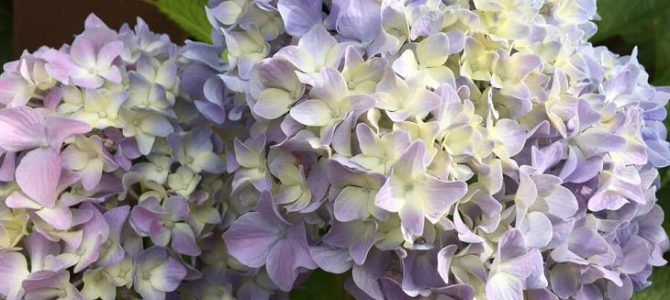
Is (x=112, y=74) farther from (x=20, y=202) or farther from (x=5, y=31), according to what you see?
(x=5, y=31)

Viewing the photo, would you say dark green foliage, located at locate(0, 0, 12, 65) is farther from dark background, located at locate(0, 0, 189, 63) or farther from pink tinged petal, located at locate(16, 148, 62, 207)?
pink tinged petal, located at locate(16, 148, 62, 207)

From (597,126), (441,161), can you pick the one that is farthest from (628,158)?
(441,161)

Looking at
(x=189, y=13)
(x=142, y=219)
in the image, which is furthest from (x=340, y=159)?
(x=189, y=13)

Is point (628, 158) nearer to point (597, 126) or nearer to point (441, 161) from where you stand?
point (597, 126)

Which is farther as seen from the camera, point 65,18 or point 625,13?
point 65,18

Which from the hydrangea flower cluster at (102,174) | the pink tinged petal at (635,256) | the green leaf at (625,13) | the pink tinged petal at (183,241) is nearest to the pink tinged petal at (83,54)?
the hydrangea flower cluster at (102,174)

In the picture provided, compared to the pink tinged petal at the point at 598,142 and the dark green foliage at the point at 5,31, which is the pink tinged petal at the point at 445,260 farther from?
the dark green foliage at the point at 5,31

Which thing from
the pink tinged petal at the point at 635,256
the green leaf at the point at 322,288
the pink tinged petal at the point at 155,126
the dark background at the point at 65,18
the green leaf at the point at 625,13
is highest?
the pink tinged petal at the point at 155,126
